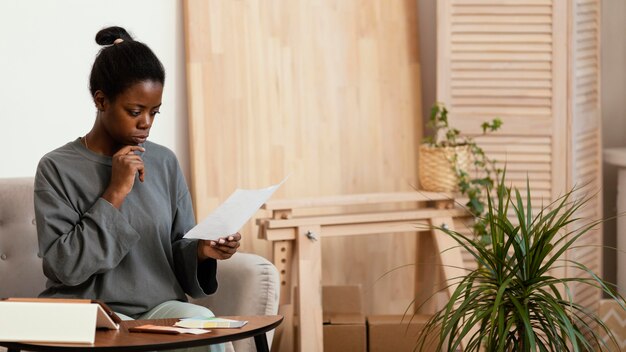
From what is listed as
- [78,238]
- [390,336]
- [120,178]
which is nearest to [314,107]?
[390,336]

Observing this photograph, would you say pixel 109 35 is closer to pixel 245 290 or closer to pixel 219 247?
pixel 219 247

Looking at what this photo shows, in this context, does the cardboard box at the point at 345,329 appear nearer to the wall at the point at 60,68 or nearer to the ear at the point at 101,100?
the wall at the point at 60,68

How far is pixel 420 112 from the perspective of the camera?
3422 mm

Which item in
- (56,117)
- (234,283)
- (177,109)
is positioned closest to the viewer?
(234,283)

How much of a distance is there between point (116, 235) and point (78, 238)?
0.28 feet

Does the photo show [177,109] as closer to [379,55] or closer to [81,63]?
[81,63]

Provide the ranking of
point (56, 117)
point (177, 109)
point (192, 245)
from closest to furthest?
point (192, 245) → point (56, 117) → point (177, 109)

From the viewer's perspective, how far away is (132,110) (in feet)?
6.89

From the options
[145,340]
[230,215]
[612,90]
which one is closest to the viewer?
[145,340]

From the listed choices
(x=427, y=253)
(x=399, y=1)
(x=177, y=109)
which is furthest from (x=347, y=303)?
(x=399, y=1)

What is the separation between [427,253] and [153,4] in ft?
4.22

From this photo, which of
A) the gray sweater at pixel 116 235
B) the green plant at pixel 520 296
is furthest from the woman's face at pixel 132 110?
the green plant at pixel 520 296

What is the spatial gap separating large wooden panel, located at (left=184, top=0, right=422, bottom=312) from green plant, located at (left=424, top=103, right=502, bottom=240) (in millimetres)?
232

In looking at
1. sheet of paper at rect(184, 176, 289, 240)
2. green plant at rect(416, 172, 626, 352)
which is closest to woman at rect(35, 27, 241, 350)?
sheet of paper at rect(184, 176, 289, 240)
